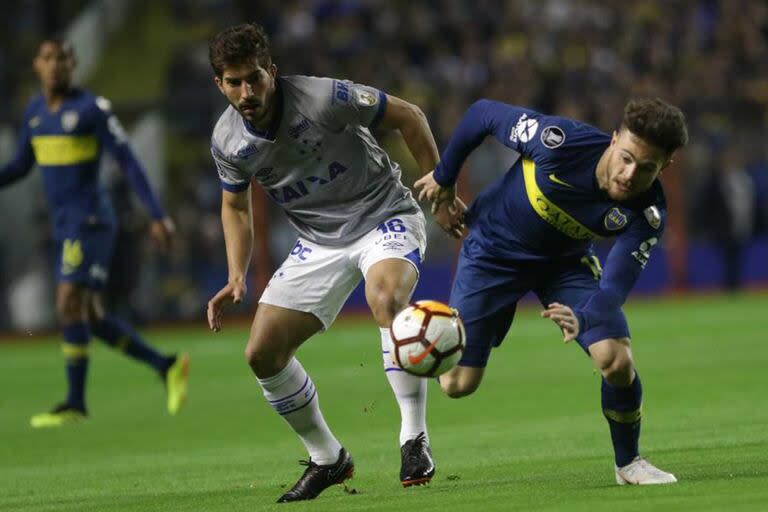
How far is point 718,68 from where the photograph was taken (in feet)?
74.2

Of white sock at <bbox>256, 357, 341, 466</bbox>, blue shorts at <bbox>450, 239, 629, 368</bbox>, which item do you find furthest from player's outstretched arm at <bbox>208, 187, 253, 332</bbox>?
blue shorts at <bbox>450, 239, 629, 368</bbox>

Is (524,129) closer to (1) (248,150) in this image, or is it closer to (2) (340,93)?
(2) (340,93)

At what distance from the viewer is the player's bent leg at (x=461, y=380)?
7410 millimetres

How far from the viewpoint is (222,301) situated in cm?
691

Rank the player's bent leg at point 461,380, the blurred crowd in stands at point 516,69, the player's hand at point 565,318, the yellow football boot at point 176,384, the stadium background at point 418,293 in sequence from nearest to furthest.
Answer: the player's hand at point 565,318 → the player's bent leg at point 461,380 → the stadium background at point 418,293 → the yellow football boot at point 176,384 → the blurred crowd in stands at point 516,69

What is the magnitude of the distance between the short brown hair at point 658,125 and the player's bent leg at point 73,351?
5886mm

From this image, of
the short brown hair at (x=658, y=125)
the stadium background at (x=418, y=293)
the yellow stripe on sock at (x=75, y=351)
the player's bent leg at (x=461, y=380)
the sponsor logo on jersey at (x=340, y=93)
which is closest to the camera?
the short brown hair at (x=658, y=125)

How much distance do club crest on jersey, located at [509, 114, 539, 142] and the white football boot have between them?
4.95 ft

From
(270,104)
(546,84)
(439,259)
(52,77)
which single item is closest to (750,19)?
(546,84)

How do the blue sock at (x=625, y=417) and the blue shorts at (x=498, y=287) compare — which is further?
the blue shorts at (x=498, y=287)

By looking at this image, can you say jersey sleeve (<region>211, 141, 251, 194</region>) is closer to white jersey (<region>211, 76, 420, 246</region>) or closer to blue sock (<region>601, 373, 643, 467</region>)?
white jersey (<region>211, 76, 420, 246</region>)

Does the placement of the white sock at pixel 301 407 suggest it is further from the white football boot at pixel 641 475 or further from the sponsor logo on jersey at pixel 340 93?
the white football boot at pixel 641 475

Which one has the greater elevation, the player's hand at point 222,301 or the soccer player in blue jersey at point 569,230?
the soccer player in blue jersey at point 569,230

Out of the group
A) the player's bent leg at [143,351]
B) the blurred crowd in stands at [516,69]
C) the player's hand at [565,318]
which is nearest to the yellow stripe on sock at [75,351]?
the player's bent leg at [143,351]
